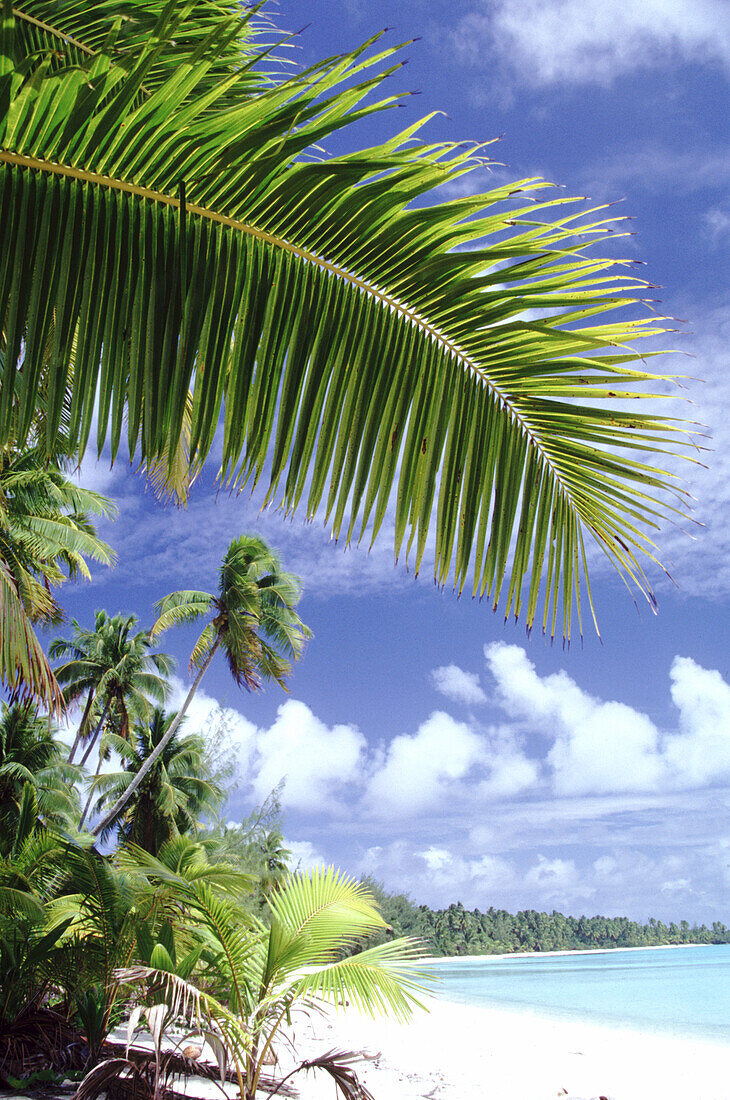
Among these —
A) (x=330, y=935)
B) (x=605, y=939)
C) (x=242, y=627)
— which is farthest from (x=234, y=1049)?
(x=605, y=939)

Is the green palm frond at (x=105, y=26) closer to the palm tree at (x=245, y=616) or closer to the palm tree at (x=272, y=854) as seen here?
the palm tree at (x=245, y=616)

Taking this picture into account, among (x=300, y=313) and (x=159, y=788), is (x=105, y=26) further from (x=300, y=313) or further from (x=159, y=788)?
(x=159, y=788)

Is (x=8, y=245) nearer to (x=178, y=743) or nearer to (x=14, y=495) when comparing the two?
(x=14, y=495)

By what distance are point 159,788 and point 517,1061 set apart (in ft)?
54.0

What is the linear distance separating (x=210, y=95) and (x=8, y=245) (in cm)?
33

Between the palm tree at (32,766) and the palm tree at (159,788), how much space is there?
5.04 metres

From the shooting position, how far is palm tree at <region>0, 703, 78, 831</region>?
18.2 meters

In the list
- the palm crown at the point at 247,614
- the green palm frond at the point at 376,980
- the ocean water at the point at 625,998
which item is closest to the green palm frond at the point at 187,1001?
the green palm frond at the point at 376,980

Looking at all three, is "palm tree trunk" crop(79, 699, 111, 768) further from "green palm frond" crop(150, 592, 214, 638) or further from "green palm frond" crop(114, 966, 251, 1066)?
"green palm frond" crop(114, 966, 251, 1066)

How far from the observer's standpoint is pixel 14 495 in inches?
524

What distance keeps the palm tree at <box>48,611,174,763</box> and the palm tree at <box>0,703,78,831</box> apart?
259 inches

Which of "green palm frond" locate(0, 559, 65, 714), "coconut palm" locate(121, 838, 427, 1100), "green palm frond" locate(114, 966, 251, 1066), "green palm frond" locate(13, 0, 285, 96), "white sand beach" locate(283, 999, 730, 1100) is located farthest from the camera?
"white sand beach" locate(283, 999, 730, 1100)

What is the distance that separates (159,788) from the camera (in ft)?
90.0

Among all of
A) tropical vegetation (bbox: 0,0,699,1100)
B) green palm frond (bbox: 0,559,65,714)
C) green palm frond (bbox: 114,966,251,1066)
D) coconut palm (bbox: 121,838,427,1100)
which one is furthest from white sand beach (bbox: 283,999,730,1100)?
tropical vegetation (bbox: 0,0,699,1100)
